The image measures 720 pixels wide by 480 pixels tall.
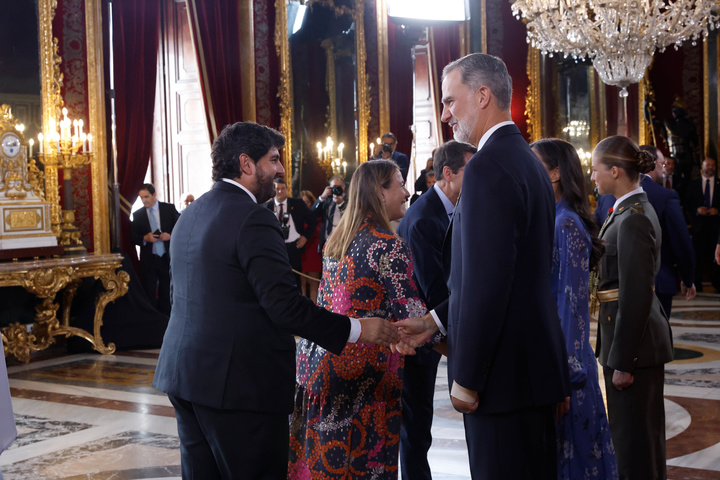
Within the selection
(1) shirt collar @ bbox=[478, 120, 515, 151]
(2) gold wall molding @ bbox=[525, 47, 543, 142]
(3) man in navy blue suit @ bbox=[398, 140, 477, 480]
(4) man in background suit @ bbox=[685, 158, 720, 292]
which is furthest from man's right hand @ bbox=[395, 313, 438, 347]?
(2) gold wall molding @ bbox=[525, 47, 543, 142]

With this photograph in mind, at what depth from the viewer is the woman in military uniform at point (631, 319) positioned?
286cm

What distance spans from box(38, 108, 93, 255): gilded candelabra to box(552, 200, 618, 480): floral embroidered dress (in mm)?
5387

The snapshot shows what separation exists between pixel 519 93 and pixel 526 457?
11064mm

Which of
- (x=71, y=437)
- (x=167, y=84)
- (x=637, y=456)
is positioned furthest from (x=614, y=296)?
(x=167, y=84)

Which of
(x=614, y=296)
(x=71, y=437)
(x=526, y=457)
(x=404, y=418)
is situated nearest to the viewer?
(x=526, y=457)

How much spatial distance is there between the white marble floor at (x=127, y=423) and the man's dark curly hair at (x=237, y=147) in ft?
6.32

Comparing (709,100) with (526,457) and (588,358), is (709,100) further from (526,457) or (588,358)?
(526,457)

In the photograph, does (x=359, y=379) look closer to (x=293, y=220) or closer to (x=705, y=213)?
(x=293, y=220)

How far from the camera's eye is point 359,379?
9.06 ft

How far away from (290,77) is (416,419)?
724 centimetres

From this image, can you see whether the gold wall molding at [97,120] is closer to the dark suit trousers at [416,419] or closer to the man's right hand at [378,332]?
the dark suit trousers at [416,419]

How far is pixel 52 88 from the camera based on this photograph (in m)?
7.23

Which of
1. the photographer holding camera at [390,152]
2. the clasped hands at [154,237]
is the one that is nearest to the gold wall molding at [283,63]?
the photographer holding camera at [390,152]

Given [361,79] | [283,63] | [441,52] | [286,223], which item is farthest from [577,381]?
[441,52]
